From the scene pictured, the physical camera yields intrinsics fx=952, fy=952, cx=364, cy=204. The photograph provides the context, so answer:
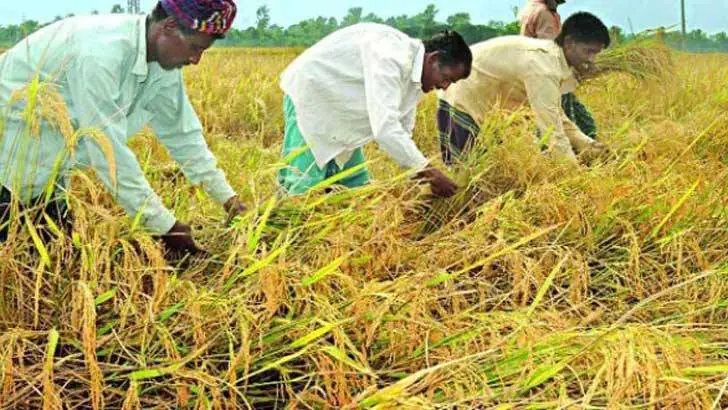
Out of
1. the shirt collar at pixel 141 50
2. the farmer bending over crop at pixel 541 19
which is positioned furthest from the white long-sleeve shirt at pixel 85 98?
the farmer bending over crop at pixel 541 19

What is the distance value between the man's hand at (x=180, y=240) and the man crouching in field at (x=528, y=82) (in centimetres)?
159

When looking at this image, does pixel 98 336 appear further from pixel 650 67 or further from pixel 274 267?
pixel 650 67

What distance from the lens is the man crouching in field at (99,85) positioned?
85.7 inches

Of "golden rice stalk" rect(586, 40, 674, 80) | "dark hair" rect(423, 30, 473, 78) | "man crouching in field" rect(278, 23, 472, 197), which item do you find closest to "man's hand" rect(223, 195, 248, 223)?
"man crouching in field" rect(278, 23, 472, 197)

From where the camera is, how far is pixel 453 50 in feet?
10.5

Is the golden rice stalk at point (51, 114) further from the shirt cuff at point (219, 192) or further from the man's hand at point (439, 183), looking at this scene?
the man's hand at point (439, 183)

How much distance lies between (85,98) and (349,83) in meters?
1.16

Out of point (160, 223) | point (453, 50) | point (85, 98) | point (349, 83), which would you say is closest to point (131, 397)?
point (160, 223)

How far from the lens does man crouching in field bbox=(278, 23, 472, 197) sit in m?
3.07

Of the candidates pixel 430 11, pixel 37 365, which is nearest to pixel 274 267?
pixel 37 365

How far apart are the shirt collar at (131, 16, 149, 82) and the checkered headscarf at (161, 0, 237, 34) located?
0.07 m

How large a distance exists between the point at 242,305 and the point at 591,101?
4.78 meters

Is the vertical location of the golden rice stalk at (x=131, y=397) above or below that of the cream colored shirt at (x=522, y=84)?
below

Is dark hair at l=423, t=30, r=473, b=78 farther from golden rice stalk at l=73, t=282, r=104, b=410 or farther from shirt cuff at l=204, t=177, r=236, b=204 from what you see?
golden rice stalk at l=73, t=282, r=104, b=410
